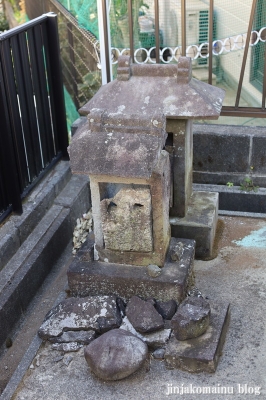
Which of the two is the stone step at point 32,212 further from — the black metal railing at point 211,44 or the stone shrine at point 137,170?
the black metal railing at point 211,44

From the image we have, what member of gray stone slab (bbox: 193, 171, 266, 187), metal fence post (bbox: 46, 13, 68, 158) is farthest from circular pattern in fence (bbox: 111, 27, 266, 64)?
gray stone slab (bbox: 193, 171, 266, 187)

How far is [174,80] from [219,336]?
7.60 ft

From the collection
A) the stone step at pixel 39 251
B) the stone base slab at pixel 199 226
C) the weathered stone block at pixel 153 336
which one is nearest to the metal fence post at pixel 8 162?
the stone step at pixel 39 251

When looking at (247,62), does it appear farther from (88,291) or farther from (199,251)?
(88,291)

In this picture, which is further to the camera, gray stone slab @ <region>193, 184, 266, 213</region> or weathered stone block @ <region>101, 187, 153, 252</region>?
gray stone slab @ <region>193, 184, 266, 213</region>

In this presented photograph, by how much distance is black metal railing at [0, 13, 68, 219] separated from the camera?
5.25 m

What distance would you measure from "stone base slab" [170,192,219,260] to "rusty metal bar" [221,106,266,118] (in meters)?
1.49

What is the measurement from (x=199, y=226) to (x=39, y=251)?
164 centimetres

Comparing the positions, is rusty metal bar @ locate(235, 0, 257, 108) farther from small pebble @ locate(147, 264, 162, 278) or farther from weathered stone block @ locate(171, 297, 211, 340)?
weathered stone block @ locate(171, 297, 211, 340)

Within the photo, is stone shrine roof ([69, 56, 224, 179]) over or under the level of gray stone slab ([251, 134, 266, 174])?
over

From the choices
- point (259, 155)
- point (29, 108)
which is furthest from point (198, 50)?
point (29, 108)

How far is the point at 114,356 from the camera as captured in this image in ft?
12.9

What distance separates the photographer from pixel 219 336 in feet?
13.5

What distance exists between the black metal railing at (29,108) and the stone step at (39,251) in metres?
0.33
